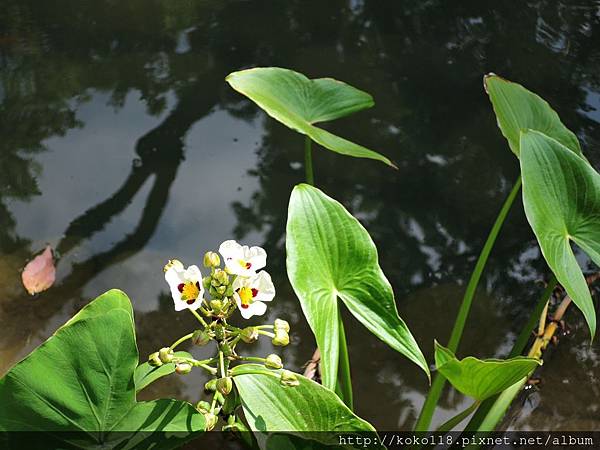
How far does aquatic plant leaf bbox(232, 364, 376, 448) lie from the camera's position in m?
0.91

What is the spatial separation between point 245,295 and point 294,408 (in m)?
0.17

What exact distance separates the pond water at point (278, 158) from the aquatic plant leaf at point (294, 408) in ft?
1.77

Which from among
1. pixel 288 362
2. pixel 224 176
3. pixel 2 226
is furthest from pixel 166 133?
pixel 288 362

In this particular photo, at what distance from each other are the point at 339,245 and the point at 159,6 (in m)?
1.65

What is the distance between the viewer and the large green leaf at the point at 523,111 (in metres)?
1.37

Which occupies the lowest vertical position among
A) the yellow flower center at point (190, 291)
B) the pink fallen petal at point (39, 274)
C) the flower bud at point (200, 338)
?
the pink fallen petal at point (39, 274)

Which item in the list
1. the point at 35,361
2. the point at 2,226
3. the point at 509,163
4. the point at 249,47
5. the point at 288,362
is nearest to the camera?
the point at 35,361

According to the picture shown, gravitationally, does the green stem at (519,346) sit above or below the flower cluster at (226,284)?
below

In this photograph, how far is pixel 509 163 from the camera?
1.98 m

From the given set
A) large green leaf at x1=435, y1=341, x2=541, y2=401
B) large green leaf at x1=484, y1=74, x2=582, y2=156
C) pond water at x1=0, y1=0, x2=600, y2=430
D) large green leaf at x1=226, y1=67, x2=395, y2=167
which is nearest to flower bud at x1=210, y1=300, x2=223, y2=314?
large green leaf at x1=435, y1=341, x2=541, y2=401

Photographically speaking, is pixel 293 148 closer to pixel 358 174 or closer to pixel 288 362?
pixel 358 174

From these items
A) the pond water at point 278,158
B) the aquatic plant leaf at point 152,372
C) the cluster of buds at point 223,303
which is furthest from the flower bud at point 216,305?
the pond water at point 278,158

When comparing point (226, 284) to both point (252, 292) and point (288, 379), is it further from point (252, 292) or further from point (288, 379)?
point (288, 379)

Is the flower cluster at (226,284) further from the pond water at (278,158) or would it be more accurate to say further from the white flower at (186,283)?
the pond water at (278,158)
